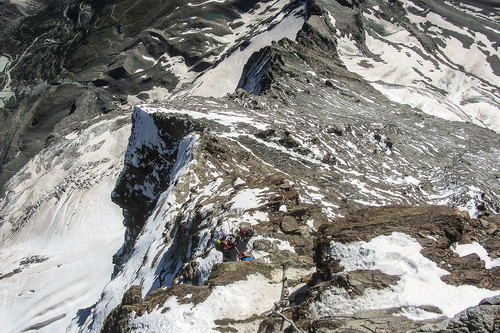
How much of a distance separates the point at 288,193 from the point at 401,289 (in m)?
7.46

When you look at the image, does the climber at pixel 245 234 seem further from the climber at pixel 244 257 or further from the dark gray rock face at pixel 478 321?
the dark gray rock face at pixel 478 321

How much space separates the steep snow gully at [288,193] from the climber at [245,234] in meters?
0.22

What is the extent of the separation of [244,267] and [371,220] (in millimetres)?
4401

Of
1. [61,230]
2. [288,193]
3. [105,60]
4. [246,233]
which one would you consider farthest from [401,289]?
[105,60]

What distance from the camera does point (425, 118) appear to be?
42031mm

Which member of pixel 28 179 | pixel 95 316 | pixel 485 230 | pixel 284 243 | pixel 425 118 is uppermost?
pixel 485 230

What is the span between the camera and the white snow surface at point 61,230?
1564 inches

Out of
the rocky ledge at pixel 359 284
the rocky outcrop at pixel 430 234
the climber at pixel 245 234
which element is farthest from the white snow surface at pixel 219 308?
the climber at pixel 245 234

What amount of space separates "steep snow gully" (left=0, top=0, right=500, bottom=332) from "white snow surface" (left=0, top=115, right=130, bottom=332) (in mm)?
278

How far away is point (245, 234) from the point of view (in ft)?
39.8

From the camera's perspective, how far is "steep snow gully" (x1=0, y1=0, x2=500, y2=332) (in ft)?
29.6

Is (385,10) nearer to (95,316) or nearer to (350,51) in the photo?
(350,51)

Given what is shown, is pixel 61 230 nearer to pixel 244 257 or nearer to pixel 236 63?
pixel 236 63

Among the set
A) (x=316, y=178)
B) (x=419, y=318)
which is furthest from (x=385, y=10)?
(x=419, y=318)
